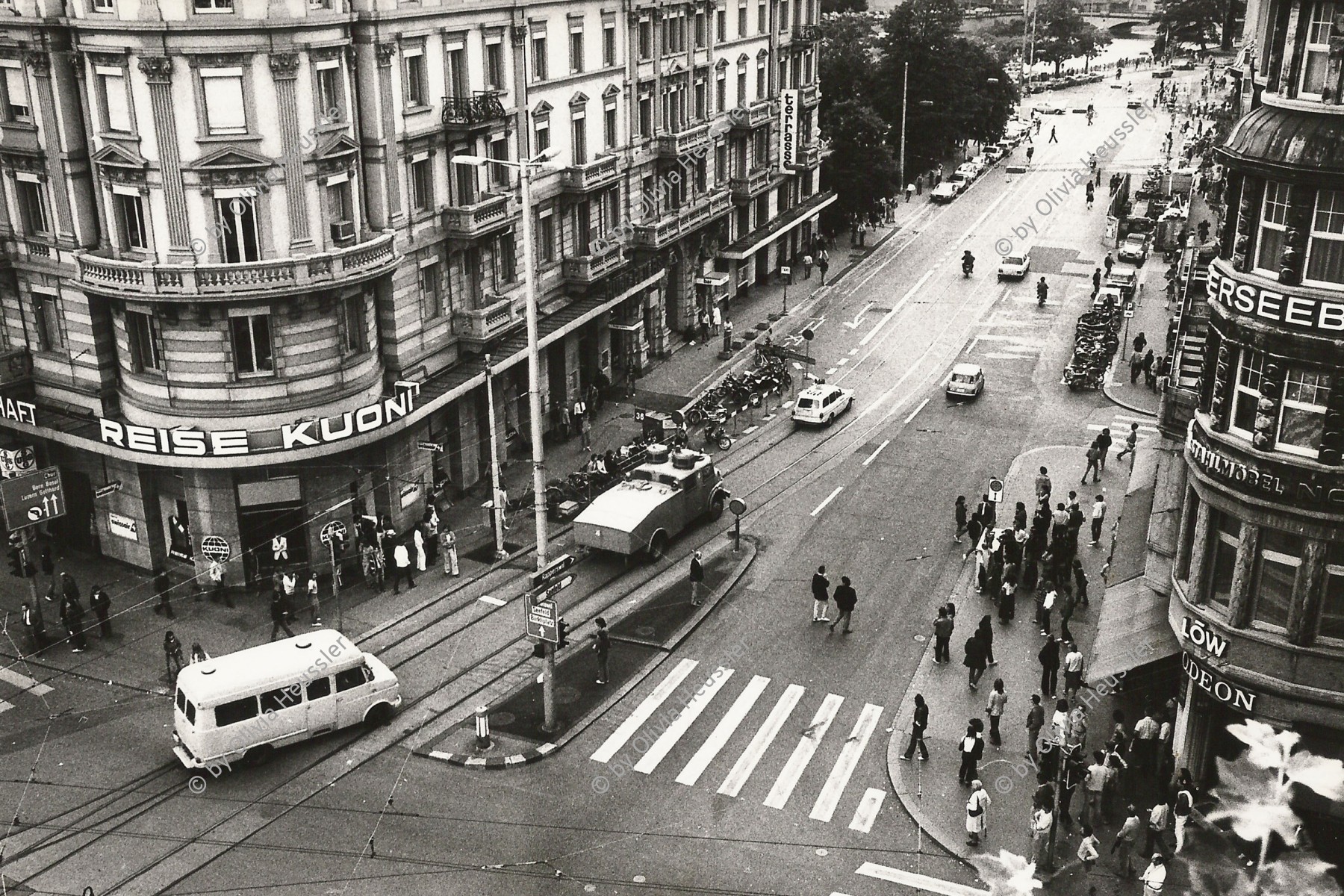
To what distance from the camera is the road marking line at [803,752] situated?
101 feet

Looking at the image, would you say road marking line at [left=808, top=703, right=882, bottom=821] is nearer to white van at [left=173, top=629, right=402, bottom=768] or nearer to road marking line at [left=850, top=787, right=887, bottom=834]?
road marking line at [left=850, top=787, right=887, bottom=834]

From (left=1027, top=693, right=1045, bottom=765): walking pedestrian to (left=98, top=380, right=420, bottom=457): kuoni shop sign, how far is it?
2227 cm

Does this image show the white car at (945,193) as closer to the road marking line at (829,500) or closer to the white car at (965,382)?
the white car at (965,382)

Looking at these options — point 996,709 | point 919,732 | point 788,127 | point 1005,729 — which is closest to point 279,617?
point 919,732

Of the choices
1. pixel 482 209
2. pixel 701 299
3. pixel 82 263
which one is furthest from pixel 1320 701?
pixel 701 299

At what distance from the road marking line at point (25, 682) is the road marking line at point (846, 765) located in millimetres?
21875

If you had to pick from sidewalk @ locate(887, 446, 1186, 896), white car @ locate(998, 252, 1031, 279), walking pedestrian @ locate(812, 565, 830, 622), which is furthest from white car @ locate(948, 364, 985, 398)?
white car @ locate(998, 252, 1031, 279)

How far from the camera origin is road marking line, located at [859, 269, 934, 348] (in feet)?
229

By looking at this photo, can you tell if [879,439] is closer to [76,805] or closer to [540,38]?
[540,38]

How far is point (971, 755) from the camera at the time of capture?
30422mm

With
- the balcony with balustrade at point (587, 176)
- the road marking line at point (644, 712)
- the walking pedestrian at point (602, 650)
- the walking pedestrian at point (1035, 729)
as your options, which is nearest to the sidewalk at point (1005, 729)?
the walking pedestrian at point (1035, 729)

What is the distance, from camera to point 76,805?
2994 centimetres

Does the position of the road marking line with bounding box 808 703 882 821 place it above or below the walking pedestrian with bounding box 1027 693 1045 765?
below

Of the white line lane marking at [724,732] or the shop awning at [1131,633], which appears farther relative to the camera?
the shop awning at [1131,633]
